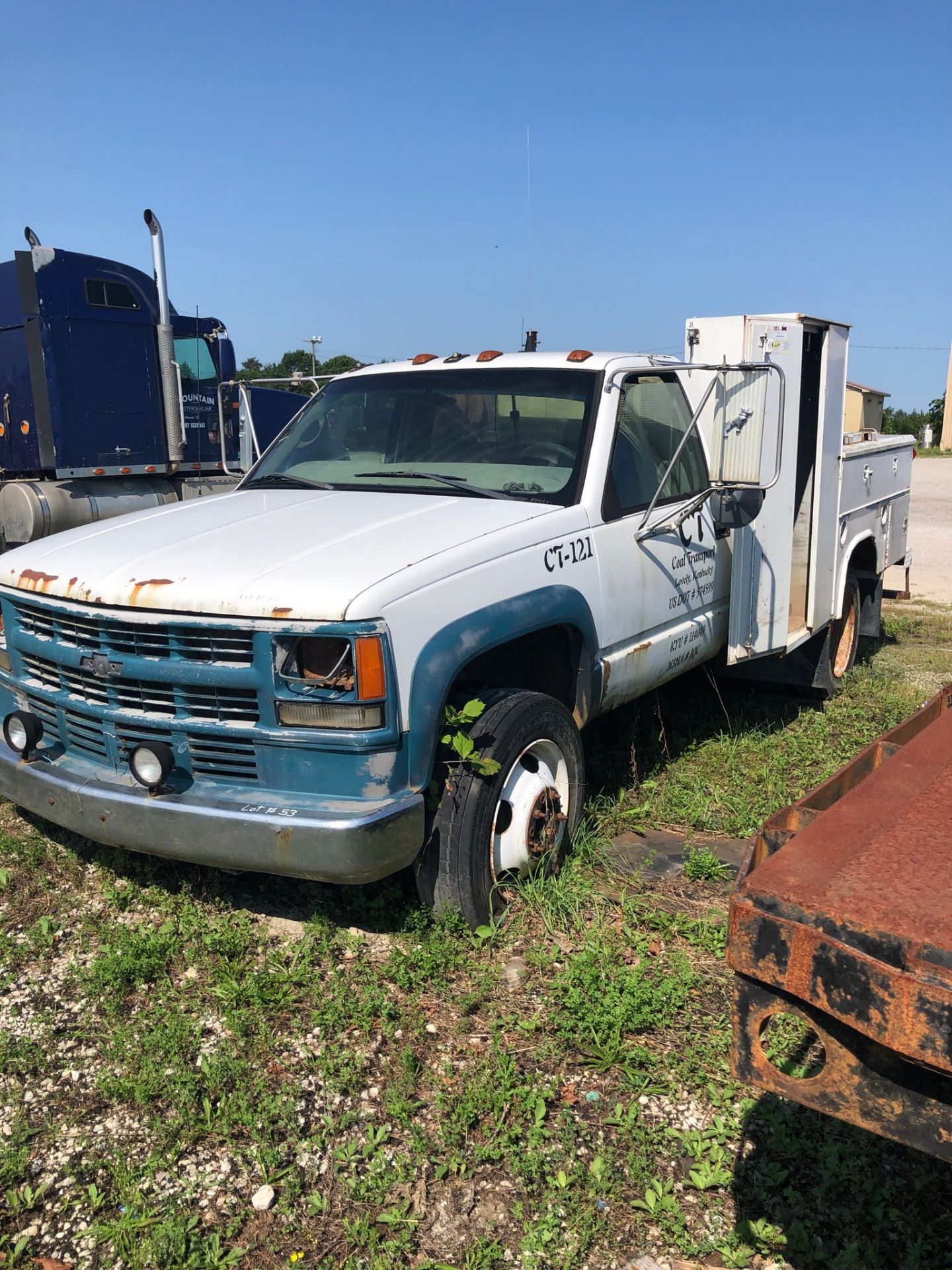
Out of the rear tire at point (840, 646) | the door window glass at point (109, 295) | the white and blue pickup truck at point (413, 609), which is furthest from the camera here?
the door window glass at point (109, 295)

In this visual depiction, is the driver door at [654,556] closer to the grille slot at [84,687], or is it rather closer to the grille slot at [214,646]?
the grille slot at [214,646]

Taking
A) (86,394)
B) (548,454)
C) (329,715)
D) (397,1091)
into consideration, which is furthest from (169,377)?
(397,1091)

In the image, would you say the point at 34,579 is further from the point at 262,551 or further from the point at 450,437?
the point at 450,437

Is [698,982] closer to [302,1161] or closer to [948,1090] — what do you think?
[302,1161]

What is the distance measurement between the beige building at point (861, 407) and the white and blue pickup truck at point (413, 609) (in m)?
2.62

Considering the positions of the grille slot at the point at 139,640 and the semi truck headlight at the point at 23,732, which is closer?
the grille slot at the point at 139,640

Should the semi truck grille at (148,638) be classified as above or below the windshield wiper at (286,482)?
below

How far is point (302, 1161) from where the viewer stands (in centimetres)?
283

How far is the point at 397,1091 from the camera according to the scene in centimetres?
306

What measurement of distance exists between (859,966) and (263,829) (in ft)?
6.58

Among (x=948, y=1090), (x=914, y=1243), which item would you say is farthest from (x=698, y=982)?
(x=948, y=1090)

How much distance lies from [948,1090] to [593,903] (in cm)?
227

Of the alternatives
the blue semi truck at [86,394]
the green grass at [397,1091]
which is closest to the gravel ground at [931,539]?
the blue semi truck at [86,394]

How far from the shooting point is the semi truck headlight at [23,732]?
388 cm
